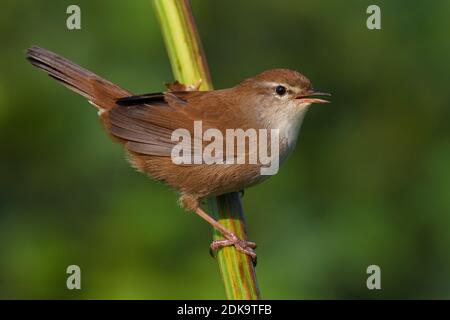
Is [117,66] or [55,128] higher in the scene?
[117,66]

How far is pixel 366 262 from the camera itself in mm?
5840

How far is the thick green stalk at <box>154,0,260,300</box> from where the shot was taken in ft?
14.1

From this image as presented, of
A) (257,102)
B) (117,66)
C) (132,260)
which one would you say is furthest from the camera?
(117,66)

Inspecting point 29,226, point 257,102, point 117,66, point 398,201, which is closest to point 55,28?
point 117,66

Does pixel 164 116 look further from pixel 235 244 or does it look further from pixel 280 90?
pixel 235 244

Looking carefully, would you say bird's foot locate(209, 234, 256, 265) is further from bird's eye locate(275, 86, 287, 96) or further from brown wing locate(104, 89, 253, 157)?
bird's eye locate(275, 86, 287, 96)

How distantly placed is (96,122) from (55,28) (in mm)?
807

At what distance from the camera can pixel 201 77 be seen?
4922 mm

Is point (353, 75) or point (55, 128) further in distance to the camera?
point (353, 75)

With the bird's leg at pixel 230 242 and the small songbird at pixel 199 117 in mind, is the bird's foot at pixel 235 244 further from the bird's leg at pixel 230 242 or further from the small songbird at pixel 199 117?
the small songbird at pixel 199 117

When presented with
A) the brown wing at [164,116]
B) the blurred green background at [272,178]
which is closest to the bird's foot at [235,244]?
the brown wing at [164,116]

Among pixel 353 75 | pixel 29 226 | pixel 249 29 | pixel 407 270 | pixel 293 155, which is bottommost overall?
pixel 407 270

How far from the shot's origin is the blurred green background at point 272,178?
5781 mm

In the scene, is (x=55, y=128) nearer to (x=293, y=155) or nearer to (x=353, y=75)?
(x=293, y=155)
